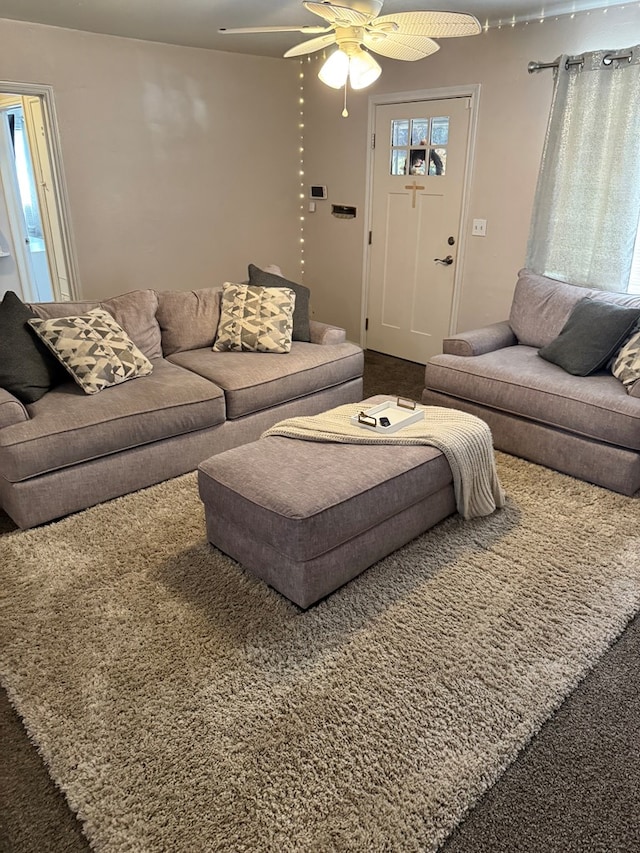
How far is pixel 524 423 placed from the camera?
337 centimetres

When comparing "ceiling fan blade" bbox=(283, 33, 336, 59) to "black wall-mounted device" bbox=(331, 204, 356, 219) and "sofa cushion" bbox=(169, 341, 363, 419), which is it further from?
"black wall-mounted device" bbox=(331, 204, 356, 219)

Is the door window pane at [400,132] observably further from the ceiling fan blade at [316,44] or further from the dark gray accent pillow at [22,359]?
the dark gray accent pillow at [22,359]

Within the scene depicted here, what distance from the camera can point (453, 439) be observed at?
261 centimetres

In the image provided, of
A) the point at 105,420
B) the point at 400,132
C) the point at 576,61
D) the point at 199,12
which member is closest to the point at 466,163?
the point at 400,132

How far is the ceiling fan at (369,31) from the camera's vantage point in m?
2.33

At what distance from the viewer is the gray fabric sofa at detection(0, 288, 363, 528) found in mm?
2682

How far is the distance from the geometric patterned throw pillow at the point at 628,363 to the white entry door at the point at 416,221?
169 centimetres

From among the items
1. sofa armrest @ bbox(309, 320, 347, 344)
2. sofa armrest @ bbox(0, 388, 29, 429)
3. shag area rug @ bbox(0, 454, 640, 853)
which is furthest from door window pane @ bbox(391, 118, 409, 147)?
sofa armrest @ bbox(0, 388, 29, 429)

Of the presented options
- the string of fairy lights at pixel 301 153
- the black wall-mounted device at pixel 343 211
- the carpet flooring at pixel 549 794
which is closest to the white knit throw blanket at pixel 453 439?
the carpet flooring at pixel 549 794

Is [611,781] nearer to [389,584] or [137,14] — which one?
[389,584]

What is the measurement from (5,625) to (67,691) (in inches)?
17.6

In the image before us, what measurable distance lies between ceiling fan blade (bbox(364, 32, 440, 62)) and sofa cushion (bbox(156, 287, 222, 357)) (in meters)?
1.73

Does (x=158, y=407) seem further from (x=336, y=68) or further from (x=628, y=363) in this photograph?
(x=628, y=363)

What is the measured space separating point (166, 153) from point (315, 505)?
Answer: 380cm
